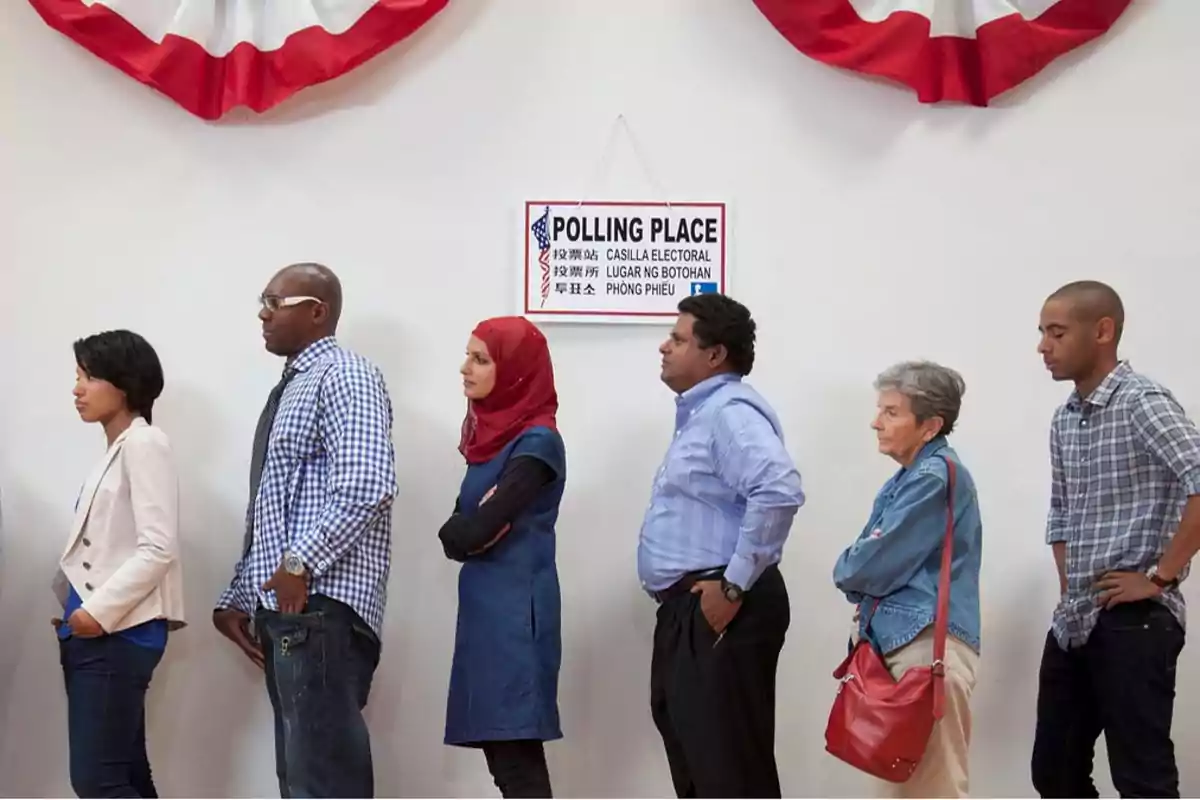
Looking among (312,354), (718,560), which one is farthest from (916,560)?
(312,354)

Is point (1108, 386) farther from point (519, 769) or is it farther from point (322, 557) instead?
point (322, 557)

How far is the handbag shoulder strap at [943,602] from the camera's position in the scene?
2.39 m

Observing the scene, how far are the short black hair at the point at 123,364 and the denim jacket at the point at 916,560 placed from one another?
1.68m

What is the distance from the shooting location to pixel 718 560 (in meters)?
2.63

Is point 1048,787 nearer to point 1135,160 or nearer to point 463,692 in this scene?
point 463,692

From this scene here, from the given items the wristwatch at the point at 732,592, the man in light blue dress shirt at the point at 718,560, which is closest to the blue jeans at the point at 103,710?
the man in light blue dress shirt at the point at 718,560

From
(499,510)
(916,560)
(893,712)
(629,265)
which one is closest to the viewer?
(893,712)

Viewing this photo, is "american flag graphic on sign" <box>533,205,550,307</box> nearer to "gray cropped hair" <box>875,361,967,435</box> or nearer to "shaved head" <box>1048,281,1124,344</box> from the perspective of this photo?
"gray cropped hair" <box>875,361,967,435</box>

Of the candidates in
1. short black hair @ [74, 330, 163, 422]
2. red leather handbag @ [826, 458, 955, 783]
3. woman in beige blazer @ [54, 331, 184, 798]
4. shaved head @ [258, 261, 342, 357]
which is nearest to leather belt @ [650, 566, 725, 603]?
red leather handbag @ [826, 458, 955, 783]

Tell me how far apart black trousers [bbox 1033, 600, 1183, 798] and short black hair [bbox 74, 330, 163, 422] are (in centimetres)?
221

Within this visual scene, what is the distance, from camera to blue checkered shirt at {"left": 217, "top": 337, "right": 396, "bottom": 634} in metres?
2.54

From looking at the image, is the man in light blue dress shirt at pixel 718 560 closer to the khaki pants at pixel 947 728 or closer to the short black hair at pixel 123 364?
the khaki pants at pixel 947 728

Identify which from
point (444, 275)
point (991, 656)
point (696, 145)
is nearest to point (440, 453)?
point (444, 275)

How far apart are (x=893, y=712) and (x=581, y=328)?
1.37 metres
